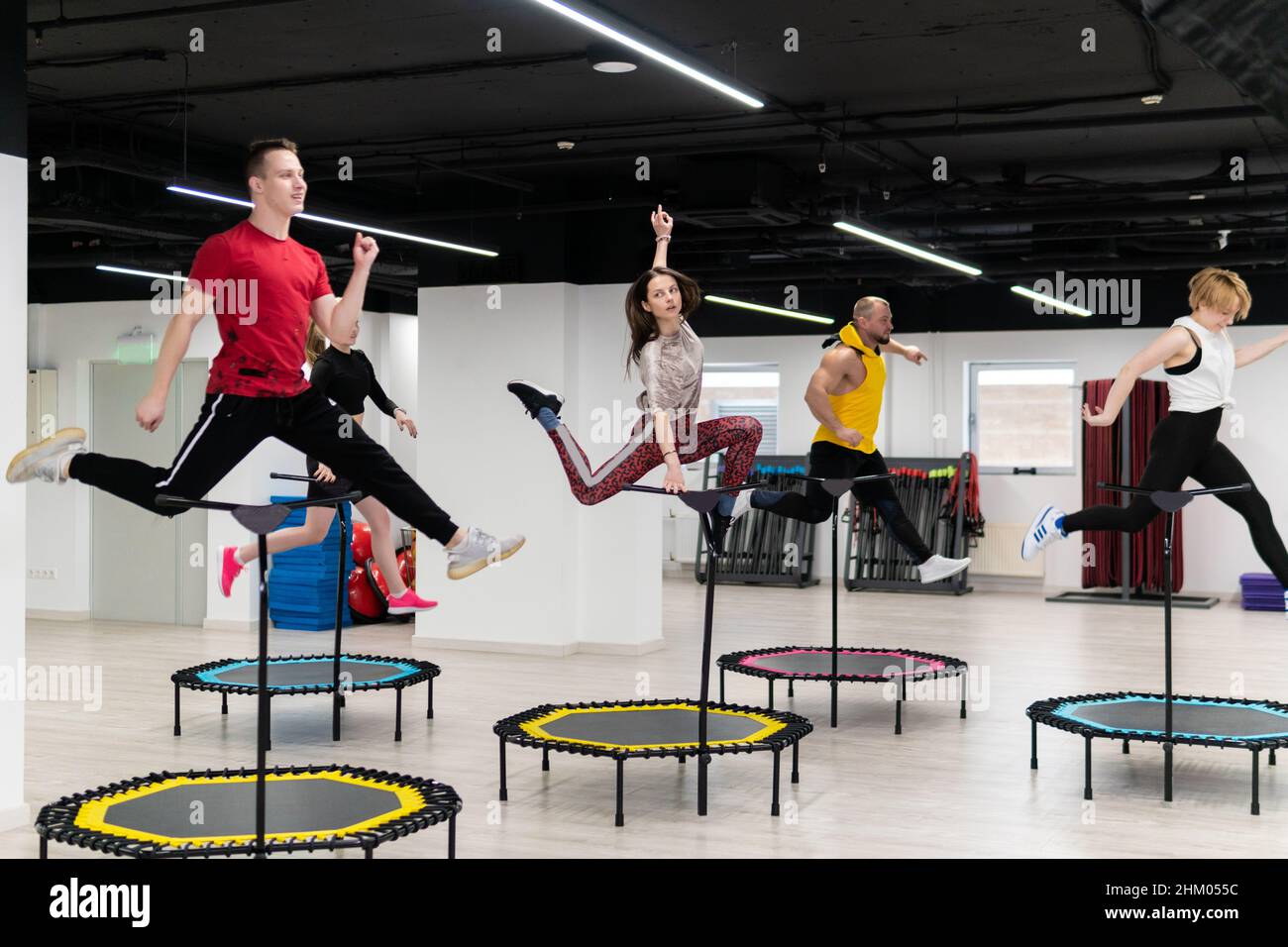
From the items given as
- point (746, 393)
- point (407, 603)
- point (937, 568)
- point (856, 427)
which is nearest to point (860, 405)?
point (856, 427)

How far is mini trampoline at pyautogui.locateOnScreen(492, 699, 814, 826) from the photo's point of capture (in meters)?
4.94

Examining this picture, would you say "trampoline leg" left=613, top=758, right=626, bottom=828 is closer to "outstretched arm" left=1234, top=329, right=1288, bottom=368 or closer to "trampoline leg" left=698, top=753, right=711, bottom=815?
"trampoline leg" left=698, top=753, right=711, bottom=815

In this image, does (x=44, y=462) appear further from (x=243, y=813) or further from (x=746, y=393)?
(x=746, y=393)

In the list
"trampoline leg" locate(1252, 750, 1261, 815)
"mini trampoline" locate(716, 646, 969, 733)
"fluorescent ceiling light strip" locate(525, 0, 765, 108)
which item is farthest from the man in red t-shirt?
"trampoline leg" locate(1252, 750, 1261, 815)

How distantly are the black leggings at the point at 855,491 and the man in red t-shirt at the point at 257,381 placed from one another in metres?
3.12

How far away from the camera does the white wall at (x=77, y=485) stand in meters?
11.0

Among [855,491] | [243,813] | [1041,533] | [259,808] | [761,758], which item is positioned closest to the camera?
[259,808]

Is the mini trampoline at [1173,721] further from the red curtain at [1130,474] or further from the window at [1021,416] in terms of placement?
the window at [1021,416]

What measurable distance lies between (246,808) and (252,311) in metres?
1.60

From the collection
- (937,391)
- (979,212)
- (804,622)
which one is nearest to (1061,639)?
(804,622)

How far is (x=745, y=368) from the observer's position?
16.2m

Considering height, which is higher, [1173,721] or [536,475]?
[536,475]

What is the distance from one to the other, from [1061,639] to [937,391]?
5.27 meters

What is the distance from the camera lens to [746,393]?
1636cm
